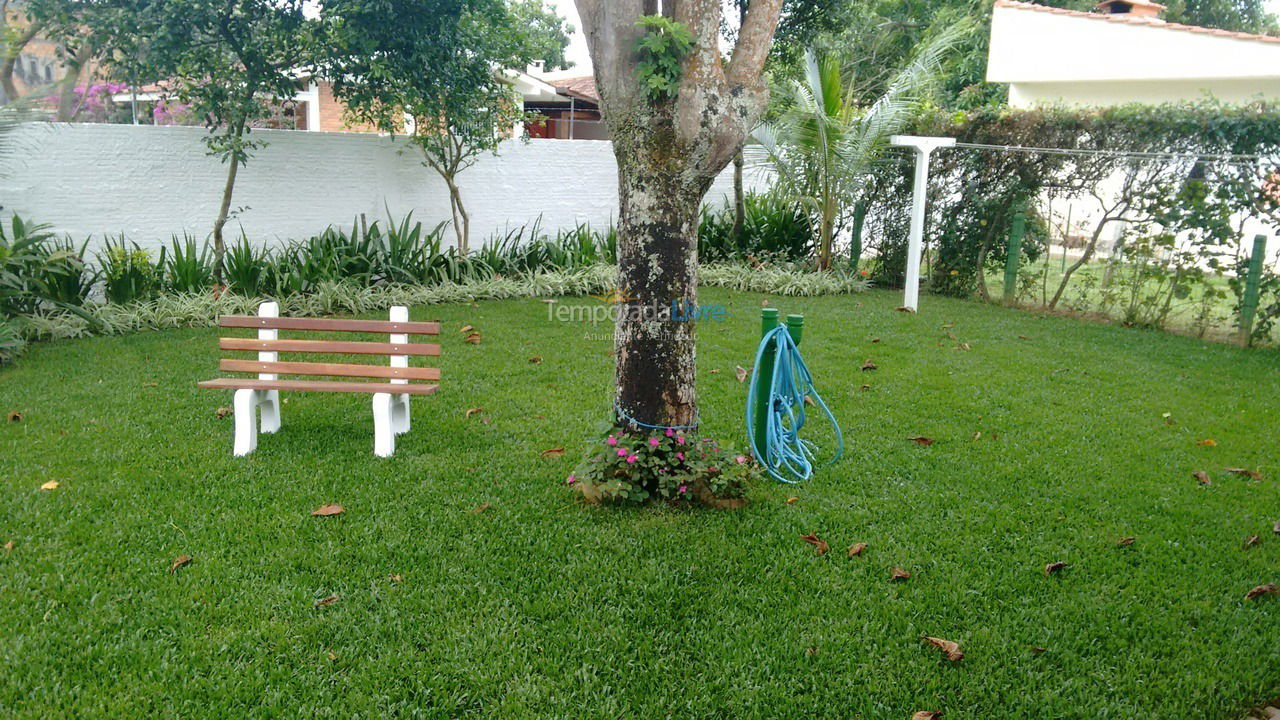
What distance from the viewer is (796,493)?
4.25 meters

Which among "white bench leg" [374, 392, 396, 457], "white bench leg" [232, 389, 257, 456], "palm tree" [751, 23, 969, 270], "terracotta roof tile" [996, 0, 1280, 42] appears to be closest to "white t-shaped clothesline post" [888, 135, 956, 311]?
"palm tree" [751, 23, 969, 270]

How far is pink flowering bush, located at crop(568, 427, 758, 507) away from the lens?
156 inches

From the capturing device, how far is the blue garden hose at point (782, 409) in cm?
431

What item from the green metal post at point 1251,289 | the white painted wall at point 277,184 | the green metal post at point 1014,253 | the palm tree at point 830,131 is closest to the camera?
the green metal post at point 1251,289

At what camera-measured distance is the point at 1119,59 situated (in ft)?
57.6

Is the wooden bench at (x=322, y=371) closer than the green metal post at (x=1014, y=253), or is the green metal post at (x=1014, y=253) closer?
the wooden bench at (x=322, y=371)

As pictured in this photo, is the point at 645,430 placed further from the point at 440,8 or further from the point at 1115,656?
the point at 440,8

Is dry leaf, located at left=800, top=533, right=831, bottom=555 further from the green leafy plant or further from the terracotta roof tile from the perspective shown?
the terracotta roof tile

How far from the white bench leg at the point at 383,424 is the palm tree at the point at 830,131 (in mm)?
7340

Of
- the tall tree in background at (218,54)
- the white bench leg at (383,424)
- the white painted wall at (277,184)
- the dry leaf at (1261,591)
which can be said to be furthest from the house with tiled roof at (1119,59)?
the white bench leg at (383,424)

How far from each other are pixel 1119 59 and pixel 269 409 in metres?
18.6

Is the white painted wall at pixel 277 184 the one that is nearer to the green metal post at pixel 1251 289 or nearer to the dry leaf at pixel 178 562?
the dry leaf at pixel 178 562

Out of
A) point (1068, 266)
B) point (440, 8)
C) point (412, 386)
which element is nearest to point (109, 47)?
point (440, 8)

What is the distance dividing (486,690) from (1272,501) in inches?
155
